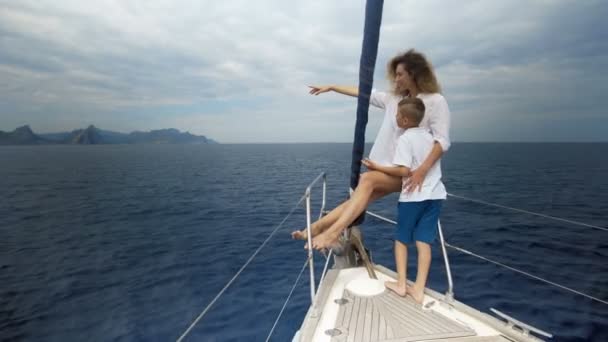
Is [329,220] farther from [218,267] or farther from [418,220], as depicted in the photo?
[218,267]

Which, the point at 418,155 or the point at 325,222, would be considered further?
the point at 325,222

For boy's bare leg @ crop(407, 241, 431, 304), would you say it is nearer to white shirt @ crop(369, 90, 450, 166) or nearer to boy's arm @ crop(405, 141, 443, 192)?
boy's arm @ crop(405, 141, 443, 192)

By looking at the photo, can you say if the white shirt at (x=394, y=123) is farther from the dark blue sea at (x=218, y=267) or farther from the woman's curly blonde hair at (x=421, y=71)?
the dark blue sea at (x=218, y=267)

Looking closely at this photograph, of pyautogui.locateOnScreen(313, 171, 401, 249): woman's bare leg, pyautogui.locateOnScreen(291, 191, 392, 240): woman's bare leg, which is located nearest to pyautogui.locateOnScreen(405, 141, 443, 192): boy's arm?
pyautogui.locateOnScreen(313, 171, 401, 249): woman's bare leg

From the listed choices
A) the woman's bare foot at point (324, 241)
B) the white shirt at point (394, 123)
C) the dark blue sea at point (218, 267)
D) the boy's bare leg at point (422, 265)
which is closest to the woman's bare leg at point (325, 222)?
the woman's bare foot at point (324, 241)

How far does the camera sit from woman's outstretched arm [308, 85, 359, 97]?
339 centimetres

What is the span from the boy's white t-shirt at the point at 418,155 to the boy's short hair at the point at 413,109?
107mm

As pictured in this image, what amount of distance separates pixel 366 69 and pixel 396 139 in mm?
729

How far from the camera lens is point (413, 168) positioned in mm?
2801

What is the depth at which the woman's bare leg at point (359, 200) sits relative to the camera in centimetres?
278

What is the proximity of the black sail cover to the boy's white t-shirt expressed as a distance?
57cm

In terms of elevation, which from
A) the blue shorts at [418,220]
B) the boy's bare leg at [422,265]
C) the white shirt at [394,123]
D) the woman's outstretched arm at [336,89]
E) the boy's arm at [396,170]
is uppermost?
the woman's outstretched arm at [336,89]

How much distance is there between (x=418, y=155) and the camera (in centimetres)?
275

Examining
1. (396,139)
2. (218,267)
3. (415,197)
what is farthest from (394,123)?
(218,267)
